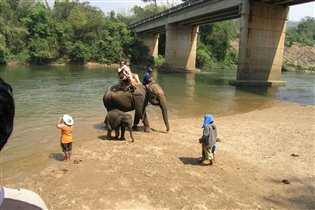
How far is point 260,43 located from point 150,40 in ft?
128

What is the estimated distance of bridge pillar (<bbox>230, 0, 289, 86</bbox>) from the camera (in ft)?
97.3

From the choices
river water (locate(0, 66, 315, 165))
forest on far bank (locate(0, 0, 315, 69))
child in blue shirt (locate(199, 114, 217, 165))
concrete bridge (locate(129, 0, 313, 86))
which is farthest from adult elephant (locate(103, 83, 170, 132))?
forest on far bank (locate(0, 0, 315, 69))

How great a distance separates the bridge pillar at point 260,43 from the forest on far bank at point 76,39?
28.1 m

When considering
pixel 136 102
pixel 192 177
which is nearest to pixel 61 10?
pixel 136 102

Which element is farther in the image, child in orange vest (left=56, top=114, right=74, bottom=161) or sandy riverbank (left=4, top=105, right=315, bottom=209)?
child in orange vest (left=56, top=114, right=74, bottom=161)

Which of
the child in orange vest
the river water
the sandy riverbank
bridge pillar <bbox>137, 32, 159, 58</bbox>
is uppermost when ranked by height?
bridge pillar <bbox>137, 32, 159, 58</bbox>

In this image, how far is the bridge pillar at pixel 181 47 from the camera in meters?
50.5

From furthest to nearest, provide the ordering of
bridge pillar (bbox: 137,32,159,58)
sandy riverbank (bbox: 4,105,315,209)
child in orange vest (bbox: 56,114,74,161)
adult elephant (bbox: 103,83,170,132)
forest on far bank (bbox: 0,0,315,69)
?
bridge pillar (bbox: 137,32,159,58) < forest on far bank (bbox: 0,0,315,69) < adult elephant (bbox: 103,83,170,132) < child in orange vest (bbox: 56,114,74,161) < sandy riverbank (bbox: 4,105,315,209)

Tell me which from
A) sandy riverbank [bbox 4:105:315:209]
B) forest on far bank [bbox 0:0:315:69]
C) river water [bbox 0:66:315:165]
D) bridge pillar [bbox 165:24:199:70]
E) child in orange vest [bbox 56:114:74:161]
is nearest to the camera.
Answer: sandy riverbank [bbox 4:105:315:209]

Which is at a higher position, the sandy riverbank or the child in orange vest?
the child in orange vest

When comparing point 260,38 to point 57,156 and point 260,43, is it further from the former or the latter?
point 57,156

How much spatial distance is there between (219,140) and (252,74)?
2192 centimetres

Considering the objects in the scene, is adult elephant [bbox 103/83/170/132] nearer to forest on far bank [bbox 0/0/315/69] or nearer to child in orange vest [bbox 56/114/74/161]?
child in orange vest [bbox 56/114/74/161]

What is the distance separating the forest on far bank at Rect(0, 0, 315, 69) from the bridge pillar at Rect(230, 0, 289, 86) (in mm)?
28102
